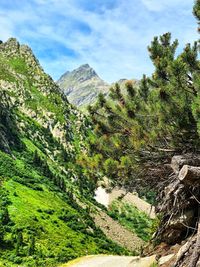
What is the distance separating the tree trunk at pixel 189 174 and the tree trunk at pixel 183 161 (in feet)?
3.40

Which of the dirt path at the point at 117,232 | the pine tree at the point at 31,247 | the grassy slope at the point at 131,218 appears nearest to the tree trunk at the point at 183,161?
the pine tree at the point at 31,247

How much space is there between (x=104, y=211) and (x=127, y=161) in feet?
474

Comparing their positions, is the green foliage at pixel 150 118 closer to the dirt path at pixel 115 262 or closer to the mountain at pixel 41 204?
the dirt path at pixel 115 262

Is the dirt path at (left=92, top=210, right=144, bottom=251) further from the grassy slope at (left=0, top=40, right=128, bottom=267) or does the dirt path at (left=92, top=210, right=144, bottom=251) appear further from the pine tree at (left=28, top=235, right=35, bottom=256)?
the pine tree at (left=28, top=235, right=35, bottom=256)

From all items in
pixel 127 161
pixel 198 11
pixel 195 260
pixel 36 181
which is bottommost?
pixel 195 260

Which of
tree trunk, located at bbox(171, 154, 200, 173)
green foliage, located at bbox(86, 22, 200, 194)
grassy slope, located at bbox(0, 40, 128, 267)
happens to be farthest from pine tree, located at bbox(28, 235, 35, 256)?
tree trunk, located at bbox(171, 154, 200, 173)

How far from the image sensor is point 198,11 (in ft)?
50.7

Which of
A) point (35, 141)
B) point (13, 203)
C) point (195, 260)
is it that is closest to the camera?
point (195, 260)

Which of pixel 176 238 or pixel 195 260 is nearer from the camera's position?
pixel 195 260

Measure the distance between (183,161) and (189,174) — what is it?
4.25 ft

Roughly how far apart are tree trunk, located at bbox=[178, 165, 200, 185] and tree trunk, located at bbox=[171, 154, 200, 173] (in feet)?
3.40

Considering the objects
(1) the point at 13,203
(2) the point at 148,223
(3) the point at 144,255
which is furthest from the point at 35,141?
(3) the point at 144,255

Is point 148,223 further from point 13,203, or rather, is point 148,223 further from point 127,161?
point 127,161

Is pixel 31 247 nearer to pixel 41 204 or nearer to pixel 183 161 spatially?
pixel 41 204
